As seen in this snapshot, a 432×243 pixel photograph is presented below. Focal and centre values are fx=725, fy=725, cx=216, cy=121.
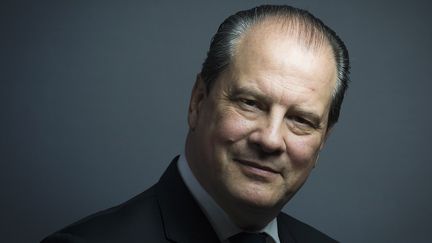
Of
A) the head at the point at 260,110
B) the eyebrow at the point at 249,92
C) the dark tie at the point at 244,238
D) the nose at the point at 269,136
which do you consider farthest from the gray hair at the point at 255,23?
the dark tie at the point at 244,238

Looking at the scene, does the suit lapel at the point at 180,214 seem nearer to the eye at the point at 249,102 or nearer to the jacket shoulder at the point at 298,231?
the eye at the point at 249,102

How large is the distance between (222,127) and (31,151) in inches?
42.7

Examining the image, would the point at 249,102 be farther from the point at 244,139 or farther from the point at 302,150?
the point at 302,150

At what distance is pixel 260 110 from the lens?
2.34m

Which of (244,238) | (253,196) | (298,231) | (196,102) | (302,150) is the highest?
(196,102)

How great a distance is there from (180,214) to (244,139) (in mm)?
347

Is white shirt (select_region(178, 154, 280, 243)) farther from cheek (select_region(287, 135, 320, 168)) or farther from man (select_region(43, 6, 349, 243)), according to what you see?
cheek (select_region(287, 135, 320, 168))

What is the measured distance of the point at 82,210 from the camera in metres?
3.13

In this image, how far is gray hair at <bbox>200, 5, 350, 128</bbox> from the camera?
245 centimetres

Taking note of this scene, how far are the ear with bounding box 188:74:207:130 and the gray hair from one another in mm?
27

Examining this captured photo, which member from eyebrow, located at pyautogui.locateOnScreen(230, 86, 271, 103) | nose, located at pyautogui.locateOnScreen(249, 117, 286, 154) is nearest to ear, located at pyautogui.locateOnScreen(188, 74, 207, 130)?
eyebrow, located at pyautogui.locateOnScreen(230, 86, 271, 103)

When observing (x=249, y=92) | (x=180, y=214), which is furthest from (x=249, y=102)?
(x=180, y=214)

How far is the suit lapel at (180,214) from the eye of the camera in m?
2.38

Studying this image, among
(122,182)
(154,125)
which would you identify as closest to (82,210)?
(122,182)
